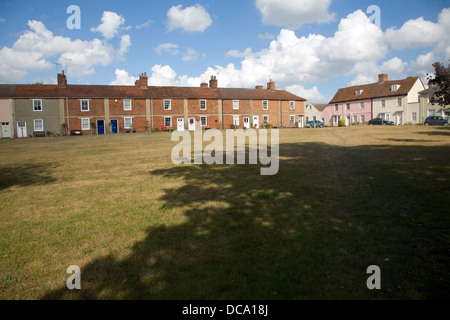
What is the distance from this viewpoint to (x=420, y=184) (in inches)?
333

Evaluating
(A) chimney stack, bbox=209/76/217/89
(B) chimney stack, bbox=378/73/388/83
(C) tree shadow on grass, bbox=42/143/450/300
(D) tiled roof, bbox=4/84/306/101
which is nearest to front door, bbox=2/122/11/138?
(D) tiled roof, bbox=4/84/306/101

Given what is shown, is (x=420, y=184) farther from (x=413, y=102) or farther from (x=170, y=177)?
(x=413, y=102)

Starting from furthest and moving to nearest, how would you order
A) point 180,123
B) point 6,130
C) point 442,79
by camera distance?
point 180,123 < point 6,130 < point 442,79

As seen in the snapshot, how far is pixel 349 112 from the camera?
69125 mm

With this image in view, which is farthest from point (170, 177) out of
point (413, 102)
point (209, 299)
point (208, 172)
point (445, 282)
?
point (413, 102)

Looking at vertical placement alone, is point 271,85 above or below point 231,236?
above

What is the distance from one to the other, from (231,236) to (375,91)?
67.0 metres

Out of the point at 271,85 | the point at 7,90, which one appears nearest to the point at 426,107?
the point at 271,85

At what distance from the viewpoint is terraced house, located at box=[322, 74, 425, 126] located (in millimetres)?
57375

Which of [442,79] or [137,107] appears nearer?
[442,79]

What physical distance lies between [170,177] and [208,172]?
1416 mm

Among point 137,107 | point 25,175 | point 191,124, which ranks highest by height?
point 137,107

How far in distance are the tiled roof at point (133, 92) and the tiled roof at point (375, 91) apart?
51.7 feet

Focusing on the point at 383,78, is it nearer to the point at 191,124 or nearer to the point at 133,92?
the point at 191,124
